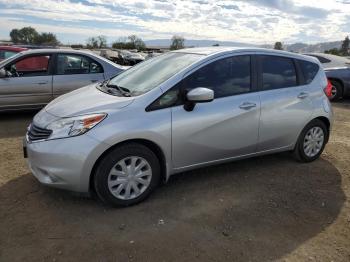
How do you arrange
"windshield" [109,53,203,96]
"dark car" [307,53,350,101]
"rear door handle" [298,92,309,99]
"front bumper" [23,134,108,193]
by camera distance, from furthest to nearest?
"dark car" [307,53,350,101], "rear door handle" [298,92,309,99], "windshield" [109,53,203,96], "front bumper" [23,134,108,193]

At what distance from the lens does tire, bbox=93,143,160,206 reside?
3.73 m

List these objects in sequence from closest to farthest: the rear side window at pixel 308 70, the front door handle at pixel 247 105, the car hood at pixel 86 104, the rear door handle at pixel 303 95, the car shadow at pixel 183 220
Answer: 1. the car shadow at pixel 183 220
2. the car hood at pixel 86 104
3. the front door handle at pixel 247 105
4. the rear door handle at pixel 303 95
5. the rear side window at pixel 308 70

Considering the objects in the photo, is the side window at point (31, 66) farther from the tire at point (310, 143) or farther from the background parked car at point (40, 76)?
the tire at point (310, 143)

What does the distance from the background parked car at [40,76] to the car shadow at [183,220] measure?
3322 millimetres

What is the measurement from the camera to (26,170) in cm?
484

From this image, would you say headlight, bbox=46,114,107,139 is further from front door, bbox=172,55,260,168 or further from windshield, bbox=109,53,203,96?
front door, bbox=172,55,260,168

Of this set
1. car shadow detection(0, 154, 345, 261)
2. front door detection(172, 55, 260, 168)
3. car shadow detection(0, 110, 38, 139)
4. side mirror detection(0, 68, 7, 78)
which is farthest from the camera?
side mirror detection(0, 68, 7, 78)

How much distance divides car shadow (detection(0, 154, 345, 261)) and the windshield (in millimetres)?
1196

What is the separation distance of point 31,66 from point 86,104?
425 cm

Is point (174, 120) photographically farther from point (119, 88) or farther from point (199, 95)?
point (119, 88)

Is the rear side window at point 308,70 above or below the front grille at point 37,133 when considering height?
above

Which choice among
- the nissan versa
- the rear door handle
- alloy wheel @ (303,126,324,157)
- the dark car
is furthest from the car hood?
the dark car

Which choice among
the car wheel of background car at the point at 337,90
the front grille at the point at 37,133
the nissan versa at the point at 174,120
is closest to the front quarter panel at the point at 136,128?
the nissan versa at the point at 174,120

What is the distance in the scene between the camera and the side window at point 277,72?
480 cm
